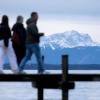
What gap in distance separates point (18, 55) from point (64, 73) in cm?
247

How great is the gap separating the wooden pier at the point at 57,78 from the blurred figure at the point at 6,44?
82cm

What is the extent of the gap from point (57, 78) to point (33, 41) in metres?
1.78

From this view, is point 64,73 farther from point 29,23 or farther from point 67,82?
point 29,23

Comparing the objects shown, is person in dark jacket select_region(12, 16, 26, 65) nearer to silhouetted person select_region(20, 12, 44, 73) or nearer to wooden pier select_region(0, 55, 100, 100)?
silhouetted person select_region(20, 12, 44, 73)

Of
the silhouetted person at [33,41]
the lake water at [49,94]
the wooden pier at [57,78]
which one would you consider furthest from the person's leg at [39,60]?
the lake water at [49,94]

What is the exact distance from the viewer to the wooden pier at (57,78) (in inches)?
1015

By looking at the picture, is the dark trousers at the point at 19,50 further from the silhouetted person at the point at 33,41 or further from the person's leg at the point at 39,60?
the person's leg at the point at 39,60

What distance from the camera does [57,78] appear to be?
26469mm

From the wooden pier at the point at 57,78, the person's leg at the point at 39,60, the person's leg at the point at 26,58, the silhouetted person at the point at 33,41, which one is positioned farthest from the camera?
the person's leg at the point at 39,60

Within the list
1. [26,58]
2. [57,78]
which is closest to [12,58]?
[26,58]

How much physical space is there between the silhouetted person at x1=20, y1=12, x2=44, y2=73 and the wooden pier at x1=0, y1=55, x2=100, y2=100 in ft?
3.00

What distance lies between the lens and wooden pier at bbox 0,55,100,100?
25.8 meters

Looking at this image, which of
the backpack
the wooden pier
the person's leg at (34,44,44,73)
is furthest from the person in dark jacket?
the wooden pier

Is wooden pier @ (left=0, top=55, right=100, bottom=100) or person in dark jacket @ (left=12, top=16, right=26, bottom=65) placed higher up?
person in dark jacket @ (left=12, top=16, right=26, bottom=65)
